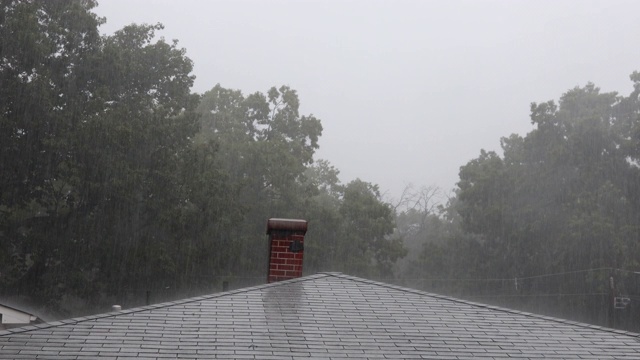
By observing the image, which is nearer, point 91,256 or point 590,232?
point 91,256

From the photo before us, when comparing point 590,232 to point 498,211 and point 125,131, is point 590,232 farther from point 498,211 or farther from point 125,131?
point 125,131

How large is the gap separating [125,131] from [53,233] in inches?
214

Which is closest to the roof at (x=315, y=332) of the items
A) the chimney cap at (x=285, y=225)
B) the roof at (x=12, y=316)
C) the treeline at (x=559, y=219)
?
the chimney cap at (x=285, y=225)

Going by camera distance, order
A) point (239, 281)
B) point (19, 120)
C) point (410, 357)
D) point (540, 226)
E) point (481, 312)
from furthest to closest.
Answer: point (540, 226), point (239, 281), point (19, 120), point (481, 312), point (410, 357)

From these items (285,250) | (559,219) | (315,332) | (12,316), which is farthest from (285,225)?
(559,219)

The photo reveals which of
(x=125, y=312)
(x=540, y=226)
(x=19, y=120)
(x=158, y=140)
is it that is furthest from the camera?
(x=540, y=226)

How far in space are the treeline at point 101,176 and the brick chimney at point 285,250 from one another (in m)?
22.6

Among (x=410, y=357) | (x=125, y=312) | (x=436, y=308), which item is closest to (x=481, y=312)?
(x=436, y=308)

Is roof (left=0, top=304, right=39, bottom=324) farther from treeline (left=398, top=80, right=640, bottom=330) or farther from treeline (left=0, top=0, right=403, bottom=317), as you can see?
treeline (left=398, top=80, right=640, bottom=330)

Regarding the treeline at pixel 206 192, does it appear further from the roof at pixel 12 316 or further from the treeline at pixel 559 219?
the roof at pixel 12 316

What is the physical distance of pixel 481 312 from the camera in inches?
407

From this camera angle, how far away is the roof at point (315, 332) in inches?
328

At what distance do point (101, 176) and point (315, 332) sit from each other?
1073 inches

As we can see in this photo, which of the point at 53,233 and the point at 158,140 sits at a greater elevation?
the point at 158,140
